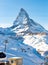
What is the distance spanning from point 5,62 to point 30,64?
133190 millimetres

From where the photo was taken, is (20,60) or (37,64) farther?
(37,64)

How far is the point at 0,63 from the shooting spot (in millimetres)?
19906

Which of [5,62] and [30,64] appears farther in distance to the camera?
[30,64]

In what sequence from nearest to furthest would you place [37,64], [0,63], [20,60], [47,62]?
[0,63] < [20,60] < [47,62] < [37,64]

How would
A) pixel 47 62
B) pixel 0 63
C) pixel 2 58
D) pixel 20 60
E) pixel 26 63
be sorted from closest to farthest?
pixel 0 63 < pixel 2 58 < pixel 20 60 < pixel 47 62 < pixel 26 63

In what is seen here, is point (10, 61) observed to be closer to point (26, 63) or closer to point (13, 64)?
point (13, 64)

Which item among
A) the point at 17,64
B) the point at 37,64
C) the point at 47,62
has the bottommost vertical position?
the point at 37,64

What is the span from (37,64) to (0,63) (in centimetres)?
14512

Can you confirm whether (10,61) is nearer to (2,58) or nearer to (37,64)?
(2,58)

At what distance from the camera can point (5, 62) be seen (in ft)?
66.5

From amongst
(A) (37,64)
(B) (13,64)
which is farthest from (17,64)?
(A) (37,64)

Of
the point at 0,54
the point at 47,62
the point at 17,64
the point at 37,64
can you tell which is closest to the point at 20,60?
the point at 17,64

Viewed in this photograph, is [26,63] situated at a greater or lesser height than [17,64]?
lesser

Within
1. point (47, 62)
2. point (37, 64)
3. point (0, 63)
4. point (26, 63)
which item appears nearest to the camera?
point (0, 63)
